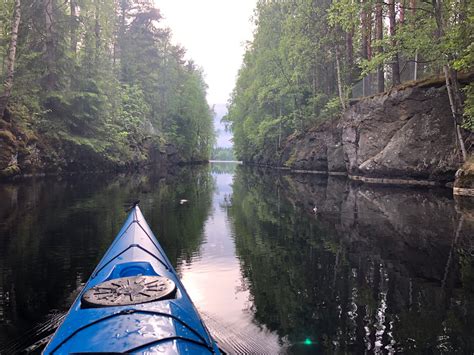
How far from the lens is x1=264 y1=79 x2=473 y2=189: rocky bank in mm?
18547

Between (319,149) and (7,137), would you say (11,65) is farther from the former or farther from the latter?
(319,149)

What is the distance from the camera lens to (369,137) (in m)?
22.6

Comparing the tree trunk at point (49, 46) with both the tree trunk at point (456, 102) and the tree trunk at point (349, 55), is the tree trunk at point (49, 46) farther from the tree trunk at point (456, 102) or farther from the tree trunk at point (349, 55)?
the tree trunk at point (456, 102)

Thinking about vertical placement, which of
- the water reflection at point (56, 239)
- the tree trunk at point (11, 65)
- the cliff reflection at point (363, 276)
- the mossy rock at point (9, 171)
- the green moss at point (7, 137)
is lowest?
the cliff reflection at point (363, 276)

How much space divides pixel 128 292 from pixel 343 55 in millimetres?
27716

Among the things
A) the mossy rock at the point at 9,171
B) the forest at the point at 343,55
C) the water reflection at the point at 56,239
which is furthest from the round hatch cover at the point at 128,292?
the mossy rock at the point at 9,171

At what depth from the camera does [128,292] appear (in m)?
3.48

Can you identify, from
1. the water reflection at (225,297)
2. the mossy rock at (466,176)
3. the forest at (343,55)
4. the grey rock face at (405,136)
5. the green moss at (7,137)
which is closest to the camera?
the water reflection at (225,297)

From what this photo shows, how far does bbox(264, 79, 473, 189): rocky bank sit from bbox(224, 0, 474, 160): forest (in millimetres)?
1059

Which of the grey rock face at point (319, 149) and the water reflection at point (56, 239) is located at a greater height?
the grey rock face at point (319, 149)

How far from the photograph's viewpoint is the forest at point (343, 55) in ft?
53.1

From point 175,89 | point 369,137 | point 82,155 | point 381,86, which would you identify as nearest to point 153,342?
point 369,137

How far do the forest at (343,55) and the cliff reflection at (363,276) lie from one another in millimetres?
6768

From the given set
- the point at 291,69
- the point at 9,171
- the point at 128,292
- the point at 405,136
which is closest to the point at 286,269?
the point at 128,292
